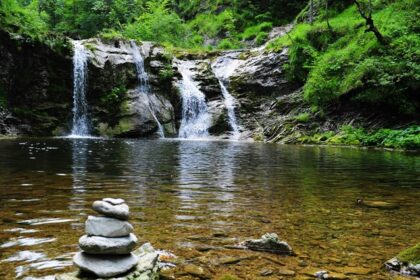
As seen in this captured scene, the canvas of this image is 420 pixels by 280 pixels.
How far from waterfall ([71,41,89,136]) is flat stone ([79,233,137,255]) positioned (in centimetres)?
2808

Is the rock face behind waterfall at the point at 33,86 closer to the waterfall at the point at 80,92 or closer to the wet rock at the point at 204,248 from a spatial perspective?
the waterfall at the point at 80,92

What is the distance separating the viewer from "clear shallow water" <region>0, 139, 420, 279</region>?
442 cm

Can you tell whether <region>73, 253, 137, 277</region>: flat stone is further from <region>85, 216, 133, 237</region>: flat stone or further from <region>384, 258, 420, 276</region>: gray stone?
<region>384, 258, 420, 276</region>: gray stone

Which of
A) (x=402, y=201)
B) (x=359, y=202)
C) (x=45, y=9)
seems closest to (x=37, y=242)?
(x=359, y=202)

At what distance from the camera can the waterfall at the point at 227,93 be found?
32.4 metres

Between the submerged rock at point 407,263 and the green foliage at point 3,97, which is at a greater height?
the green foliage at point 3,97

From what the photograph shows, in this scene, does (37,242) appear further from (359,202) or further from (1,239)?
(359,202)

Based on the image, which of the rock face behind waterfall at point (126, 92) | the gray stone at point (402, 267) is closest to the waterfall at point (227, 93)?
the rock face behind waterfall at point (126, 92)

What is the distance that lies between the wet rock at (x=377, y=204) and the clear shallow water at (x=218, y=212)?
6.8 inches

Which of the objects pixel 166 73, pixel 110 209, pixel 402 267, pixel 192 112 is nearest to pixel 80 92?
pixel 166 73

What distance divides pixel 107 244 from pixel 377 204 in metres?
5.46

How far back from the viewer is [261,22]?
51344 mm

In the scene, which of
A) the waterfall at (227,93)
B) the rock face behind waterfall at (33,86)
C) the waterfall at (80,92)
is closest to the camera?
the rock face behind waterfall at (33,86)

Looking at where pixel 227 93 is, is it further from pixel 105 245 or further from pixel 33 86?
pixel 105 245
